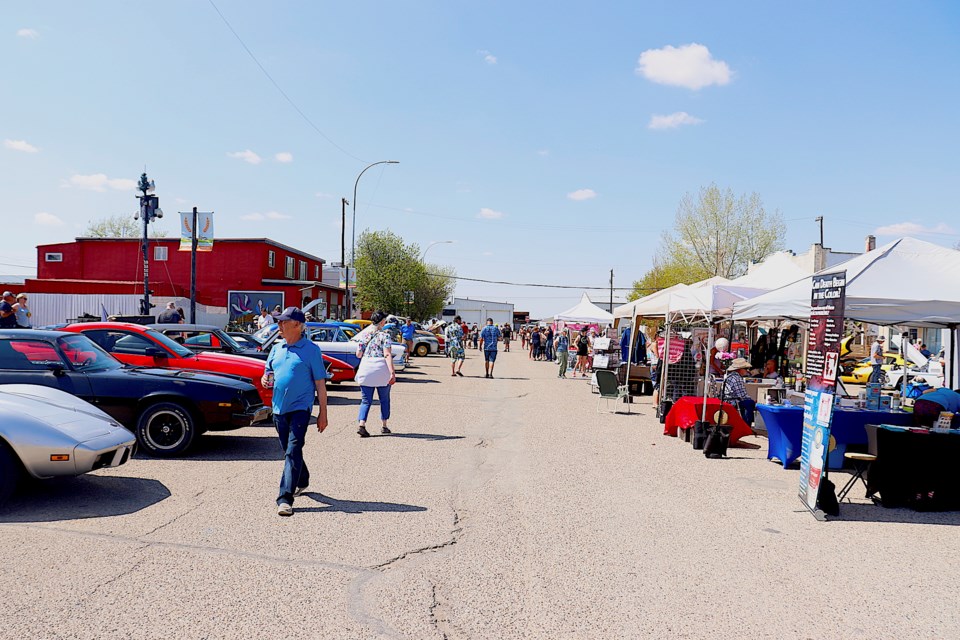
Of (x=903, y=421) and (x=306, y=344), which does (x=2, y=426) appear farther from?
(x=903, y=421)

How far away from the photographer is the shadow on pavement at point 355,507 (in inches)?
256

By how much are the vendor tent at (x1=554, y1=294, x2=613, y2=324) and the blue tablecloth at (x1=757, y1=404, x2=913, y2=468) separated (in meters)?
17.4

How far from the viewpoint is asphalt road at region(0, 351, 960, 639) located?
4129 millimetres

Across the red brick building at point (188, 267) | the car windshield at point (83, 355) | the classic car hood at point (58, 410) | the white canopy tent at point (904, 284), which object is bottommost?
the classic car hood at point (58, 410)

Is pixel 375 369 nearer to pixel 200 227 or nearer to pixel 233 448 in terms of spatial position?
pixel 233 448

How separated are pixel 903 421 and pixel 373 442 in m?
6.57

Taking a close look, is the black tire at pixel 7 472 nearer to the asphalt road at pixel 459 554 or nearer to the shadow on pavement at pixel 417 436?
the asphalt road at pixel 459 554

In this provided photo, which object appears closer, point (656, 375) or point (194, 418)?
point (194, 418)

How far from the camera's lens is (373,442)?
10203mm

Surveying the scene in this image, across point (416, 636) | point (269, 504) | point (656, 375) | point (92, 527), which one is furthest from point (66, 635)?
point (656, 375)

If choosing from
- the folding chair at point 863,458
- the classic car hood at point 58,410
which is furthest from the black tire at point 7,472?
the folding chair at point 863,458

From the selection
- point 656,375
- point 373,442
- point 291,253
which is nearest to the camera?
point 373,442

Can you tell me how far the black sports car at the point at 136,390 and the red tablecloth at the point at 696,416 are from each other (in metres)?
6.38

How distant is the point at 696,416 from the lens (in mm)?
11273
